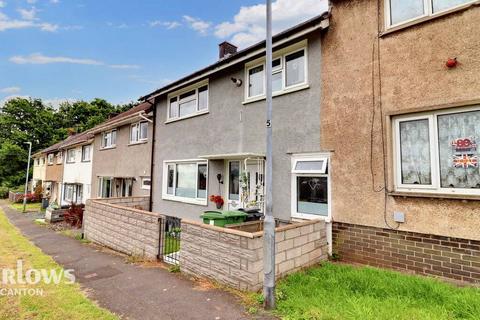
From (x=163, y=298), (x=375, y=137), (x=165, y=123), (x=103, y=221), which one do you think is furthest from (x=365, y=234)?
(x=165, y=123)

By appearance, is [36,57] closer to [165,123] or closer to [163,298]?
[165,123]

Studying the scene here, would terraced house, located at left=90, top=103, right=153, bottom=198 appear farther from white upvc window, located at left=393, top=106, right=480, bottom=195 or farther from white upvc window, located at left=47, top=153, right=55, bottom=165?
white upvc window, located at left=47, top=153, right=55, bottom=165

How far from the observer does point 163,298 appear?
5188 millimetres

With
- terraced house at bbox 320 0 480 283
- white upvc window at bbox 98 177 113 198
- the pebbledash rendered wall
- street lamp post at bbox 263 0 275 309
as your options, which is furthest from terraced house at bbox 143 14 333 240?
white upvc window at bbox 98 177 113 198

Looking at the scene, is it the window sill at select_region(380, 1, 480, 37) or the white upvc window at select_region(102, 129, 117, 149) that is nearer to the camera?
the window sill at select_region(380, 1, 480, 37)

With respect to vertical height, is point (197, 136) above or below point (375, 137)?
above

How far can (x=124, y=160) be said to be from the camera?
17891 mm

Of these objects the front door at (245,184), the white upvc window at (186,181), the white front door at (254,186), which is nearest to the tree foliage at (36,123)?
the white upvc window at (186,181)

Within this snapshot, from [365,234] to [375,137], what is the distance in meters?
2.35

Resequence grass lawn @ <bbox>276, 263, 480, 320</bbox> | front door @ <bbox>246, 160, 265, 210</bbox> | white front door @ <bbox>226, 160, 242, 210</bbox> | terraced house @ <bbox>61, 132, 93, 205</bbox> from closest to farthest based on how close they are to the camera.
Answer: grass lawn @ <bbox>276, 263, 480, 320</bbox> → front door @ <bbox>246, 160, 265, 210</bbox> → white front door @ <bbox>226, 160, 242, 210</bbox> → terraced house @ <bbox>61, 132, 93, 205</bbox>

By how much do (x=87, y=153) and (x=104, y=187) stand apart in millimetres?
5758

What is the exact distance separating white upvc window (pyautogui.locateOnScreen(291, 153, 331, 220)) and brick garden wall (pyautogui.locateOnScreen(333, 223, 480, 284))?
70 cm

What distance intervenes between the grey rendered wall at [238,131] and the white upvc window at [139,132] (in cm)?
230

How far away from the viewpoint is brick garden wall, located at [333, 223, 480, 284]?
5.29 meters
